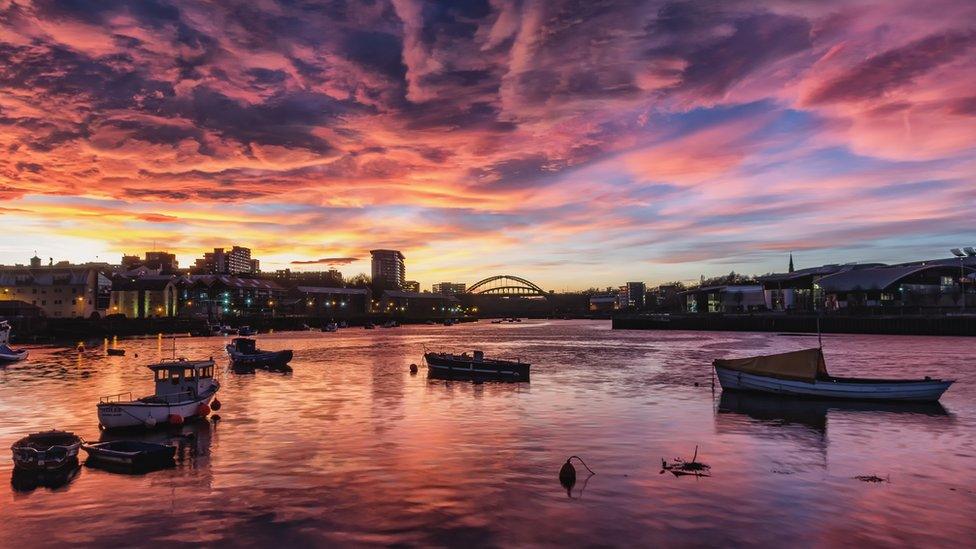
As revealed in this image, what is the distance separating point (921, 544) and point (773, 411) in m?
28.4

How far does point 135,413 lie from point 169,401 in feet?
8.92

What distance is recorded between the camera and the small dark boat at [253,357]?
280ft

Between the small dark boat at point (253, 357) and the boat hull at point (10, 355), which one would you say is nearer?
the small dark boat at point (253, 357)

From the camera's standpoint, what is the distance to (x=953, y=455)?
33.5 metres

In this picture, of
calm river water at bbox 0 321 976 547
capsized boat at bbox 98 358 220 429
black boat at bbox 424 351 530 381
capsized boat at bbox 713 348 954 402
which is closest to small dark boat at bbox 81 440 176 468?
calm river water at bbox 0 321 976 547

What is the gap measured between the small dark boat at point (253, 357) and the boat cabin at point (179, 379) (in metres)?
40.8

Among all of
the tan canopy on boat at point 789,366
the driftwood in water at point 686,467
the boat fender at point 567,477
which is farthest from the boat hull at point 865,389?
the boat fender at point 567,477

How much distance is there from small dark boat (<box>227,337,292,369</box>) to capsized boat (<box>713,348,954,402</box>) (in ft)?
184

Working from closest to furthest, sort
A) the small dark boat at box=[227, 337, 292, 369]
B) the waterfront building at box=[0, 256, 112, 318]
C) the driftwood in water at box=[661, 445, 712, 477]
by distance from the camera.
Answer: the driftwood in water at box=[661, 445, 712, 477] < the small dark boat at box=[227, 337, 292, 369] < the waterfront building at box=[0, 256, 112, 318]

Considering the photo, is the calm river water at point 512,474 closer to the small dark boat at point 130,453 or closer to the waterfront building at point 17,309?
the small dark boat at point 130,453

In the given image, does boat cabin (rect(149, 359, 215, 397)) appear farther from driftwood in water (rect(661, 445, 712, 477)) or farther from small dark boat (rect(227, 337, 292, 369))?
small dark boat (rect(227, 337, 292, 369))

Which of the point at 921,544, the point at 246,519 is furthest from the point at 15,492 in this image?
the point at 921,544

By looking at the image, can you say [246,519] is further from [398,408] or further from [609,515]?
[398,408]

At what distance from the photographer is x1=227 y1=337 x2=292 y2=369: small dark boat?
280 ft
